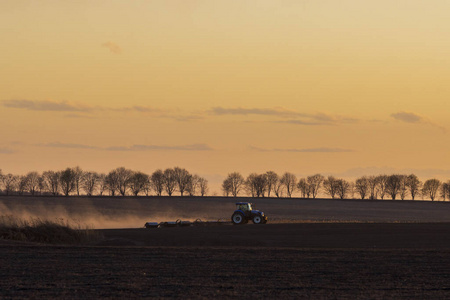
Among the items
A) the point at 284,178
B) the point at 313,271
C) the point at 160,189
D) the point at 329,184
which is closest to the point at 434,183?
the point at 329,184

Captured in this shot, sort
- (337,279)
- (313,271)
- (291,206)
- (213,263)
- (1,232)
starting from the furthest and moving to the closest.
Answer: (291,206) < (1,232) < (213,263) < (313,271) < (337,279)

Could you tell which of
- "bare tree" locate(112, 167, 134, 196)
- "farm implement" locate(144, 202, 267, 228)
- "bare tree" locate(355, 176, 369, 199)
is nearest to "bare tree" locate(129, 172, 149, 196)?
"bare tree" locate(112, 167, 134, 196)

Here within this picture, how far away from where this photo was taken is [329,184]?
177125mm

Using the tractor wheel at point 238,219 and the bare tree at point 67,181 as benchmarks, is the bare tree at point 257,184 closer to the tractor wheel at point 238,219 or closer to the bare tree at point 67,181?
the bare tree at point 67,181

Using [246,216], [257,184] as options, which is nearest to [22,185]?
[257,184]

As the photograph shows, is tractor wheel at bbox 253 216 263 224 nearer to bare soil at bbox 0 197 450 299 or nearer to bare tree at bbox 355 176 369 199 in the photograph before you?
bare soil at bbox 0 197 450 299

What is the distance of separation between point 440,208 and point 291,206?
27.9 m

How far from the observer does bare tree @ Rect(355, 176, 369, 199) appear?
17488 cm

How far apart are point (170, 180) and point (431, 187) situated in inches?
2622

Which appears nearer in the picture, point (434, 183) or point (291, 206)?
point (291, 206)

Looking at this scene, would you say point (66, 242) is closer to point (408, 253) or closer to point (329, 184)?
point (408, 253)

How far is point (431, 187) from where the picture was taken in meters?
178

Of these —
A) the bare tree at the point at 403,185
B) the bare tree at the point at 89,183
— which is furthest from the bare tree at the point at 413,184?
the bare tree at the point at 89,183

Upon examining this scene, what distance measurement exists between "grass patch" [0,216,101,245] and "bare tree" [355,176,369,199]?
135134 millimetres
